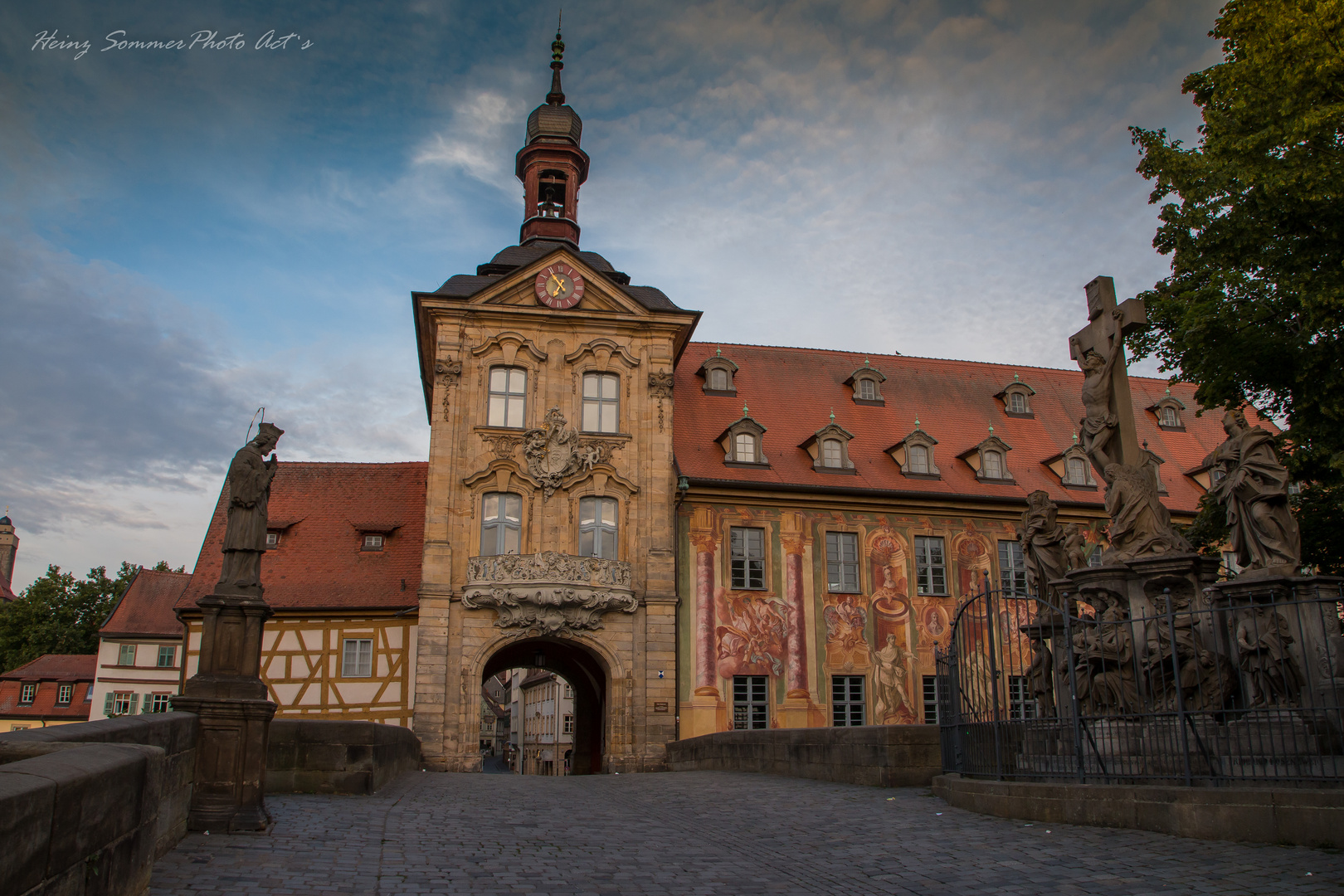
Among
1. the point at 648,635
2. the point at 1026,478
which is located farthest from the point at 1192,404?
the point at 648,635

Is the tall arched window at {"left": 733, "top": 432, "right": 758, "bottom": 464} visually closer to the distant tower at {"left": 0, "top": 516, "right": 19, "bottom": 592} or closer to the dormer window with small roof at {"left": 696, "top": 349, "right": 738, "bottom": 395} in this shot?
the dormer window with small roof at {"left": 696, "top": 349, "right": 738, "bottom": 395}

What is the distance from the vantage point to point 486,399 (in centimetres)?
2766

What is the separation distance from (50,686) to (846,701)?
47064mm

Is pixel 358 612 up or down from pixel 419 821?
up

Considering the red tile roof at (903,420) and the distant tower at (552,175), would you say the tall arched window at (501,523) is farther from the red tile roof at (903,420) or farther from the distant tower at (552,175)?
the distant tower at (552,175)

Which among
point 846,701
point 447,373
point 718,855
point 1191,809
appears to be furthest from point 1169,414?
point 718,855

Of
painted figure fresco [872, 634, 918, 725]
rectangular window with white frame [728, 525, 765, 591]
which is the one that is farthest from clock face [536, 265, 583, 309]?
painted figure fresco [872, 634, 918, 725]

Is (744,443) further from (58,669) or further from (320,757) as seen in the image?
(58,669)

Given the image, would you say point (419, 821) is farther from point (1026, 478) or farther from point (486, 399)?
point (1026, 478)

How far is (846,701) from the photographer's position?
27.7m

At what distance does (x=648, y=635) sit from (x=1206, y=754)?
18.8 meters

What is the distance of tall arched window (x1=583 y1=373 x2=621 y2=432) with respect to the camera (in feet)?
92.4

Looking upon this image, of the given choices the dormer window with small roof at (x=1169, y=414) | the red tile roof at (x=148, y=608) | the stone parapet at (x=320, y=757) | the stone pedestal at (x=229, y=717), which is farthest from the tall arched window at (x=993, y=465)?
the red tile roof at (x=148, y=608)

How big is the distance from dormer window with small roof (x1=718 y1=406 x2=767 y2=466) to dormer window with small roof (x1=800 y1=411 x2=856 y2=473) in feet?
4.77
